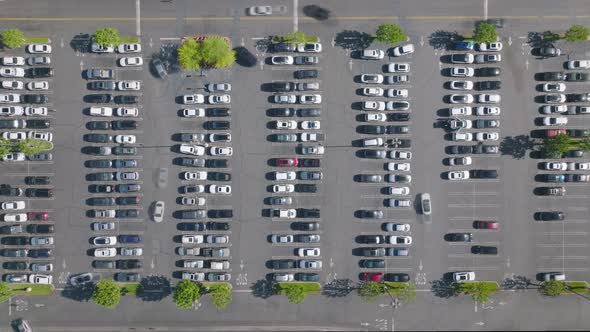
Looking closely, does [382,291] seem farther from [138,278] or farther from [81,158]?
[81,158]

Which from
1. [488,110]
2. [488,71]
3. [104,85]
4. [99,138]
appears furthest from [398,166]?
[104,85]

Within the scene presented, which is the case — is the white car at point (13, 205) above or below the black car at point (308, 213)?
above

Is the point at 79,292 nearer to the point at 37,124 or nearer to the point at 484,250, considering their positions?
the point at 37,124

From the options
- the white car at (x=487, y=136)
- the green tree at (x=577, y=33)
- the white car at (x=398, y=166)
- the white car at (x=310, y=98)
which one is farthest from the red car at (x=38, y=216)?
the green tree at (x=577, y=33)

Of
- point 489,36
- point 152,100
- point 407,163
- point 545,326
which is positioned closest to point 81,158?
point 152,100

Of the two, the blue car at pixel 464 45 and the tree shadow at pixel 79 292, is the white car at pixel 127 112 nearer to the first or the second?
the tree shadow at pixel 79 292

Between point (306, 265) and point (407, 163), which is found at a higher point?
point (407, 163)
